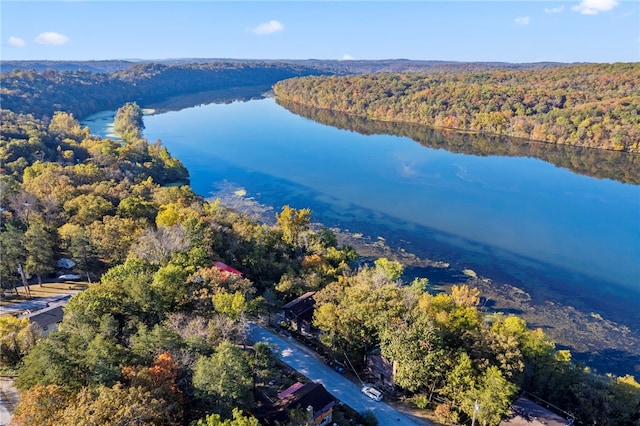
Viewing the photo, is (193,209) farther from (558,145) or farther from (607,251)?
(558,145)

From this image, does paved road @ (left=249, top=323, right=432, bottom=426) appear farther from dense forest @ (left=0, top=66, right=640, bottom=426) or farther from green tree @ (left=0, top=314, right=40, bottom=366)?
green tree @ (left=0, top=314, right=40, bottom=366)

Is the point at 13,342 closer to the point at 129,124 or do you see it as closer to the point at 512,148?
the point at 129,124

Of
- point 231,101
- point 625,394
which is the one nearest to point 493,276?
point 625,394

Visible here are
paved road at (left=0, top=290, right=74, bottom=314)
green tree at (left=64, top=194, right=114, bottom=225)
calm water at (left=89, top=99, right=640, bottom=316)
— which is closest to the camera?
paved road at (left=0, top=290, right=74, bottom=314)

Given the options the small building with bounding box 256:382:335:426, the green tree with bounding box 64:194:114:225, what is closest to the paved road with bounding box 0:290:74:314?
the green tree with bounding box 64:194:114:225

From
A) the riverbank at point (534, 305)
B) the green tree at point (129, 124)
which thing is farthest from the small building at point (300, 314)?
the green tree at point (129, 124)

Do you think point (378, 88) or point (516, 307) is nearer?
point (516, 307)
